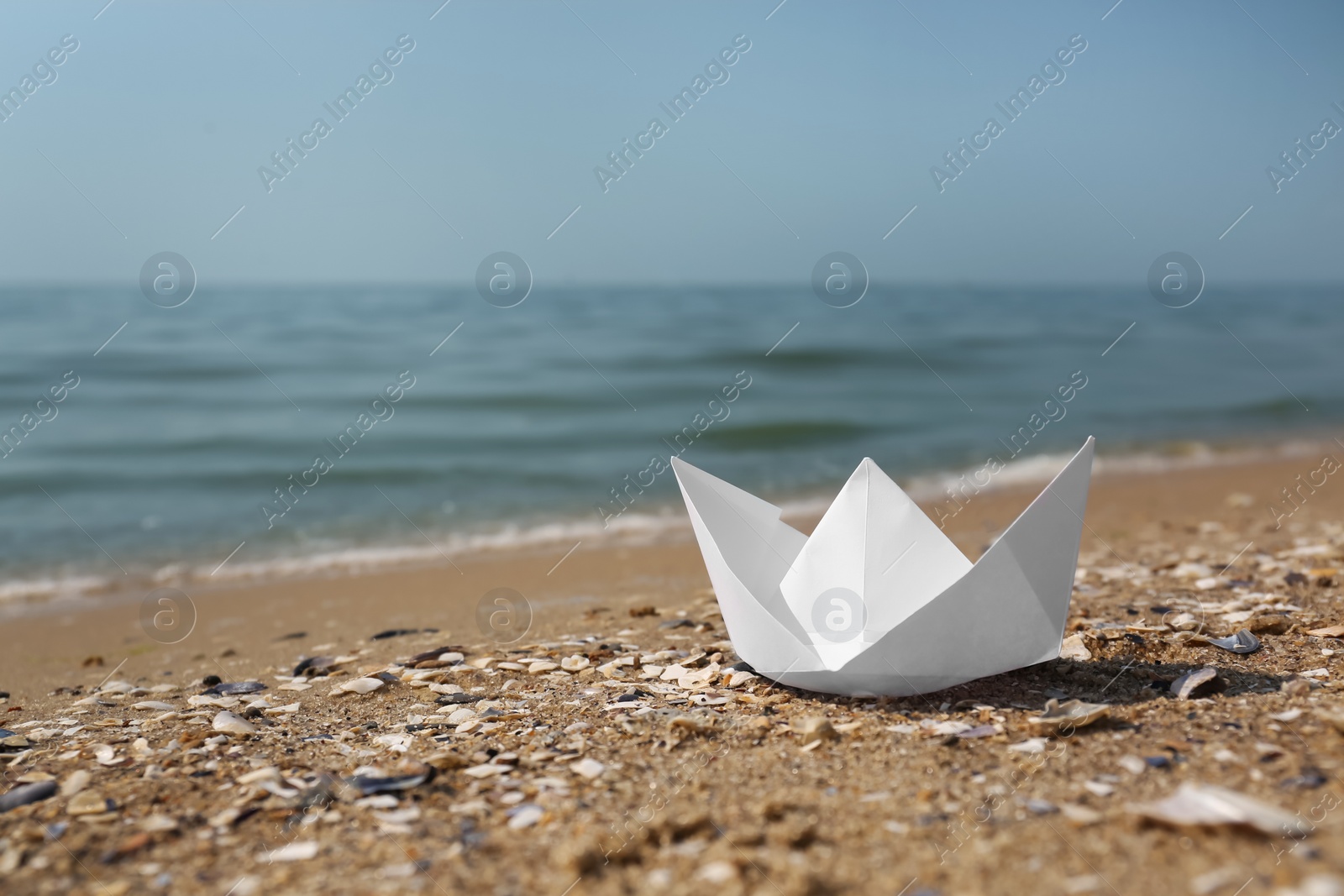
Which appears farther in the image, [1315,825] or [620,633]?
[620,633]

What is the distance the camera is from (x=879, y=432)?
11.0 m

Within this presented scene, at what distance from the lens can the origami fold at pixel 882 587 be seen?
2.38 meters

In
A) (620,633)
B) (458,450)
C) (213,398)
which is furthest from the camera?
(213,398)

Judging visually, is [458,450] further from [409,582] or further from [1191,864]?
[1191,864]

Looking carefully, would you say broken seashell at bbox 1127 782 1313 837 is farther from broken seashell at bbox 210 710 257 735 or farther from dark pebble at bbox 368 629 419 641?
dark pebble at bbox 368 629 419 641

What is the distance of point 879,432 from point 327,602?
7527mm

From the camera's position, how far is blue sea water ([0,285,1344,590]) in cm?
766

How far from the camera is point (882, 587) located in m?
2.76

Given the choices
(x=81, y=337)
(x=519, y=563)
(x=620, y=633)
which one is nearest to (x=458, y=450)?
(x=519, y=563)

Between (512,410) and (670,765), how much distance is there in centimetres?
1043

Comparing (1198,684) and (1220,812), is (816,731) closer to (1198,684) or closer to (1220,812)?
(1220,812)

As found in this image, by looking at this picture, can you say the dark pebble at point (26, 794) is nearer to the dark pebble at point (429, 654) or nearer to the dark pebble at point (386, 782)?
the dark pebble at point (386, 782)

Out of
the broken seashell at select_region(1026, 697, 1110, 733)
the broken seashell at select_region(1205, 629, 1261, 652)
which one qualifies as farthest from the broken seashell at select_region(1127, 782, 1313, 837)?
the broken seashell at select_region(1205, 629, 1261, 652)

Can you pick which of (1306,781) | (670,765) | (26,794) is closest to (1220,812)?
(1306,781)
